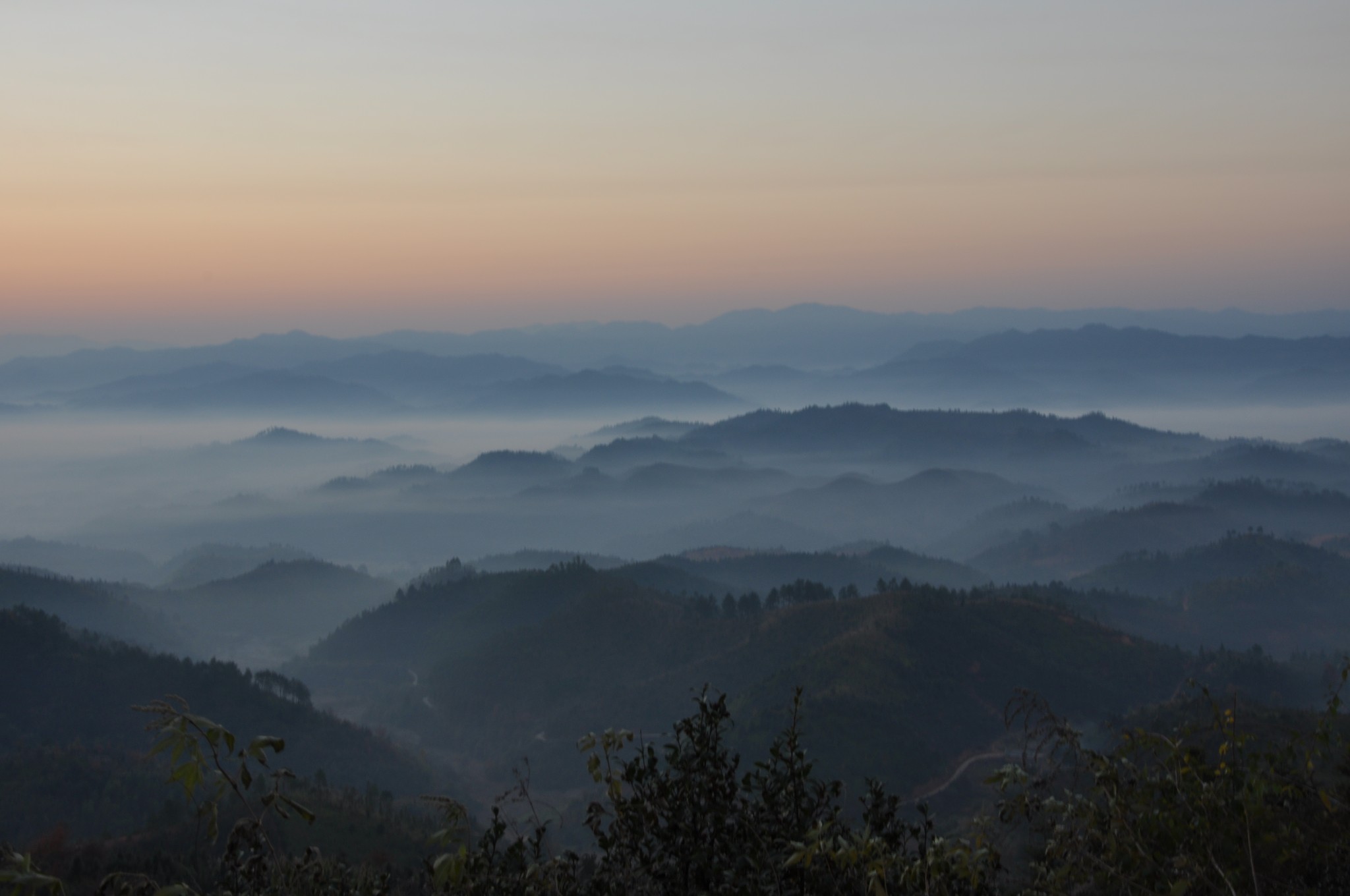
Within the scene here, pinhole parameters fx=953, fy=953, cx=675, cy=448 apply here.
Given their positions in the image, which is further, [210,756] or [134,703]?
[134,703]

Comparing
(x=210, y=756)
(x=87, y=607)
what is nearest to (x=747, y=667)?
(x=210, y=756)

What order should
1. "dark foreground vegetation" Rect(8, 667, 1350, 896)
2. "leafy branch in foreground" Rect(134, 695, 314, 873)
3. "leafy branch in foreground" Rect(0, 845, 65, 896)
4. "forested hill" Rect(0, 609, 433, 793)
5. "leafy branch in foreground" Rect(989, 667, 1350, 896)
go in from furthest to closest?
"forested hill" Rect(0, 609, 433, 793) → "leafy branch in foreground" Rect(989, 667, 1350, 896) → "dark foreground vegetation" Rect(8, 667, 1350, 896) → "leafy branch in foreground" Rect(134, 695, 314, 873) → "leafy branch in foreground" Rect(0, 845, 65, 896)

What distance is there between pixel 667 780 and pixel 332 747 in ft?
391

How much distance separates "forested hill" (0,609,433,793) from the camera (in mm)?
109312

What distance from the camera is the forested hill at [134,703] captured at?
359 feet

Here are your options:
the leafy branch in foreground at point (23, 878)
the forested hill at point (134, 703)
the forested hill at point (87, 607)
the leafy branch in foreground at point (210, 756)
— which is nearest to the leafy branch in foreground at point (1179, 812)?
the leafy branch in foreground at point (210, 756)

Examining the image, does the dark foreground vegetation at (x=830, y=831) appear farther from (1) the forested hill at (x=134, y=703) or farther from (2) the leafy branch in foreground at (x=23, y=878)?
(1) the forested hill at (x=134, y=703)

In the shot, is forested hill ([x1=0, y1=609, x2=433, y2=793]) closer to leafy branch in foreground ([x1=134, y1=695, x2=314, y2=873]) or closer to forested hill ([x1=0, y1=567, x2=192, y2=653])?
forested hill ([x1=0, y1=567, x2=192, y2=653])

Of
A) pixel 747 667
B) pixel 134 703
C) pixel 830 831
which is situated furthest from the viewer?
pixel 747 667

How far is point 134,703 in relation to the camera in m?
106

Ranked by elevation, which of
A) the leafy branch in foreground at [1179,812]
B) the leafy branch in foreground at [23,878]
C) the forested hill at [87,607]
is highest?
the leafy branch in foreground at [23,878]

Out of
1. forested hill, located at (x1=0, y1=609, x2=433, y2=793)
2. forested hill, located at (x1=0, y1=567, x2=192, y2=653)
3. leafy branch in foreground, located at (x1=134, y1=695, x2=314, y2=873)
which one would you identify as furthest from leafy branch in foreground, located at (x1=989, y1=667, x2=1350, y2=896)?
forested hill, located at (x1=0, y1=567, x2=192, y2=653)

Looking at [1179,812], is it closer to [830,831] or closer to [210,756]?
[830,831]

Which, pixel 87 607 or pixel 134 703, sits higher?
pixel 134 703
